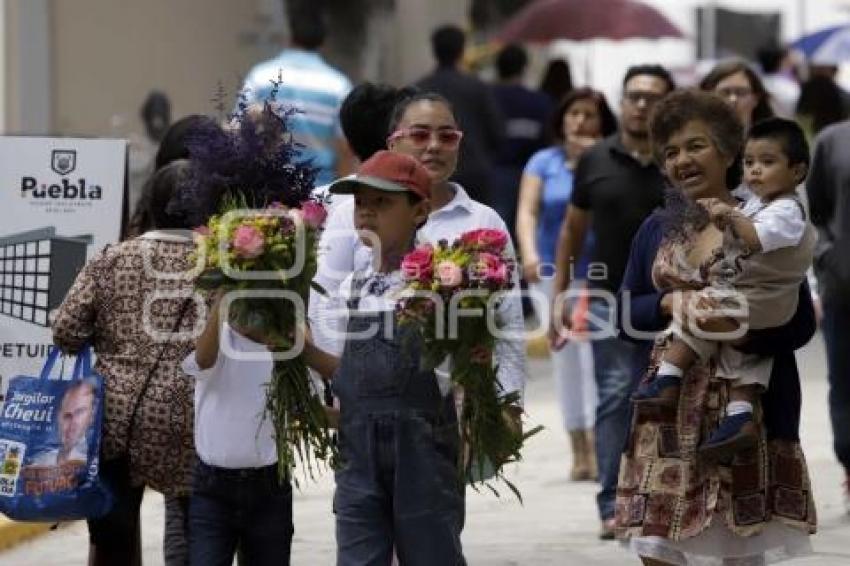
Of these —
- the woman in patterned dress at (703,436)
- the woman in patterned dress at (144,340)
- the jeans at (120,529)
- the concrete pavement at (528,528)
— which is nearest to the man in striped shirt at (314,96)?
the concrete pavement at (528,528)

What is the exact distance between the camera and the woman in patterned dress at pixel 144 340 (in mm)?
7816

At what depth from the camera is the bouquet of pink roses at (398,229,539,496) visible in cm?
656

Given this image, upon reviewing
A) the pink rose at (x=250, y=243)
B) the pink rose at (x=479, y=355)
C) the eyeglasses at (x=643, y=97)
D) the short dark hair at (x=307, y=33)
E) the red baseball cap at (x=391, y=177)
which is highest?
the short dark hair at (x=307, y=33)

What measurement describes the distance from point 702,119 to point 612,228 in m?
2.82

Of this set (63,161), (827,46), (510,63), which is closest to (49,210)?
(63,161)

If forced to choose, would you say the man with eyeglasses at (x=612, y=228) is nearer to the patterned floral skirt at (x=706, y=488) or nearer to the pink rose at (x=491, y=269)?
the patterned floral skirt at (x=706, y=488)

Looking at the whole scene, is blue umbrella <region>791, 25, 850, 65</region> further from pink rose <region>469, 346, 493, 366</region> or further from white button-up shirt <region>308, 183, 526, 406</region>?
pink rose <region>469, 346, 493, 366</region>

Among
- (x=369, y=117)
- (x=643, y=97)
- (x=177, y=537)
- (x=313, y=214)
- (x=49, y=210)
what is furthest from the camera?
(x=643, y=97)

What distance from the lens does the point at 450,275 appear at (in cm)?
654

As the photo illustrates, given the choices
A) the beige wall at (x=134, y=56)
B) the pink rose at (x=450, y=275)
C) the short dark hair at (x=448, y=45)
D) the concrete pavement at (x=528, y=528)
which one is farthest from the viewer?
the beige wall at (x=134, y=56)

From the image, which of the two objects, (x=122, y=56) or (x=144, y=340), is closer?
(x=144, y=340)

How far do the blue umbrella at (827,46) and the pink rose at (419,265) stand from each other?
19173mm

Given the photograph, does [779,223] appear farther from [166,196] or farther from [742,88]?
[742,88]

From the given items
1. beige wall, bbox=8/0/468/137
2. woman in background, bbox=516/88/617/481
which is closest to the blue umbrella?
beige wall, bbox=8/0/468/137
